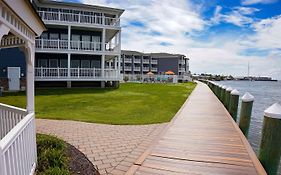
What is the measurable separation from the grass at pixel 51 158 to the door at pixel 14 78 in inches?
793

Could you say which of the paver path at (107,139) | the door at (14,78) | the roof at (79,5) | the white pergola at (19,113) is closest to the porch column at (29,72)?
the white pergola at (19,113)

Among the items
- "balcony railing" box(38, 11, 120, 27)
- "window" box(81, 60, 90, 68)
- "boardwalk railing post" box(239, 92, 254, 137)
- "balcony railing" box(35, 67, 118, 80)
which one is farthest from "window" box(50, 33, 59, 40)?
"boardwalk railing post" box(239, 92, 254, 137)

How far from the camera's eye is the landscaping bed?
4667 millimetres

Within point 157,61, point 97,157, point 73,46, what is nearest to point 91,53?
point 73,46

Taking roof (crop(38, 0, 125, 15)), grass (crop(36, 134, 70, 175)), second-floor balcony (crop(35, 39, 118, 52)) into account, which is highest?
roof (crop(38, 0, 125, 15))

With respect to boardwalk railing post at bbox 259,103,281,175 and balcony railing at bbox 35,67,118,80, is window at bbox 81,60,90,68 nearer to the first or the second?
balcony railing at bbox 35,67,118,80

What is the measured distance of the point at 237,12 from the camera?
55.0 feet

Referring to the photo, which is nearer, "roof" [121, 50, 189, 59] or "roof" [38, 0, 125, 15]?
"roof" [38, 0, 125, 15]

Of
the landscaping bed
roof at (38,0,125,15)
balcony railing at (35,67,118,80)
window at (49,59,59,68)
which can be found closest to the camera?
the landscaping bed

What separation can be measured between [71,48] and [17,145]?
→ 77.8 feet

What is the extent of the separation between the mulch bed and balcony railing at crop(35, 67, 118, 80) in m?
19.8

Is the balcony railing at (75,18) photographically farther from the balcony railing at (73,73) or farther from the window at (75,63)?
the balcony railing at (73,73)

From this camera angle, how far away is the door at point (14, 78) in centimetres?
2345

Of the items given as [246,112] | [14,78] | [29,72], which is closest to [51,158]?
[29,72]
